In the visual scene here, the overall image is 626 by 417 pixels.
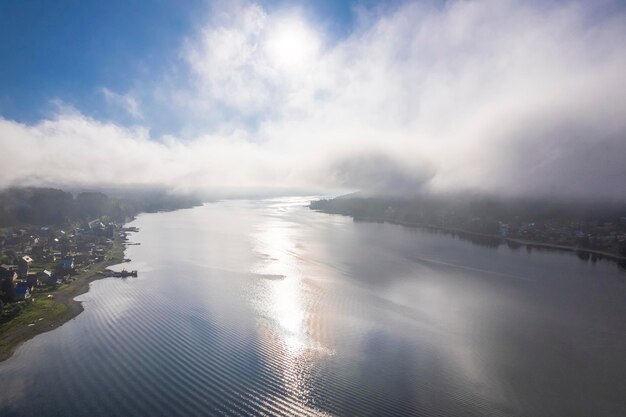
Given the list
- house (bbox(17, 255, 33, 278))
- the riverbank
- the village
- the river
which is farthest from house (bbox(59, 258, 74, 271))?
the river

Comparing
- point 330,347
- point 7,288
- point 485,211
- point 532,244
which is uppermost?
point 485,211

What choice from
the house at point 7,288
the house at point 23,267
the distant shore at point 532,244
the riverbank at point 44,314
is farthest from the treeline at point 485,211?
the house at point 23,267

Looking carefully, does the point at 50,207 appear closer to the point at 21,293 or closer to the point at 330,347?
the point at 21,293

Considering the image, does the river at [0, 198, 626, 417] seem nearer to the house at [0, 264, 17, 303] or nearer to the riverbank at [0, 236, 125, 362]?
the riverbank at [0, 236, 125, 362]

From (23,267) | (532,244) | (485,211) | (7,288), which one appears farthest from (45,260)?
(485,211)

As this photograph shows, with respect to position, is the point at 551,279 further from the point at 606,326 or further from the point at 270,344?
the point at 270,344

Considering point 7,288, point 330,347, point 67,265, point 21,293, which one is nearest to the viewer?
point 330,347

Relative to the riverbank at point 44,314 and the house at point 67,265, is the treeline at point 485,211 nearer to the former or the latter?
the riverbank at point 44,314
